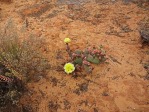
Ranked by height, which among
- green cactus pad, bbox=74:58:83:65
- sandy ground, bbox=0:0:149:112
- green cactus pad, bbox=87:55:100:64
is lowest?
sandy ground, bbox=0:0:149:112

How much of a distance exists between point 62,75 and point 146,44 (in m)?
1.60

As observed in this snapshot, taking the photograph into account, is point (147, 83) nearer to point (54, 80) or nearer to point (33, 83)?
point (54, 80)

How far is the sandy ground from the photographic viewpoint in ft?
10.8

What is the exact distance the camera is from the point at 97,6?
5.44 metres

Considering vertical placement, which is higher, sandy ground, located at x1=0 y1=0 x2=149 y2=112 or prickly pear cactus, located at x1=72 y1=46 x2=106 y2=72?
prickly pear cactus, located at x1=72 y1=46 x2=106 y2=72

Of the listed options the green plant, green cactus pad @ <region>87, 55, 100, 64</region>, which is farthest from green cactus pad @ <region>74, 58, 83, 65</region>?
green cactus pad @ <region>87, 55, 100, 64</region>

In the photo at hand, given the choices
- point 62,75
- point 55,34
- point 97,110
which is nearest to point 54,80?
point 62,75

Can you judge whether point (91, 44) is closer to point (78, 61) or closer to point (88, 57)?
point (88, 57)

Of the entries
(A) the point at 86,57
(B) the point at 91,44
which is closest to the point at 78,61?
(A) the point at 86,57

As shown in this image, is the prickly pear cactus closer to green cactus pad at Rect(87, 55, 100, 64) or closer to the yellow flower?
green cactus pad at Rect(87, 55, 100, 64)

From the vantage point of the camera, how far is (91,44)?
4.26 meters

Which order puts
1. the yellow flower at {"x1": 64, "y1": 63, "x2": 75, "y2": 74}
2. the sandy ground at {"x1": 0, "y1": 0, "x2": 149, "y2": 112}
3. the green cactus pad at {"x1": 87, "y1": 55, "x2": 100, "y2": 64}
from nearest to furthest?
the sandy ground at {"x1": 0, "y1": 0, "x2": 149, "y2": 112}
the yellow flower at {"x1": 64, "y1": 63, "x2": 75, "y2": 74}
the green cactus pad at {"x1": 87, "y1": 55, "x2": 100, "y2": 64}

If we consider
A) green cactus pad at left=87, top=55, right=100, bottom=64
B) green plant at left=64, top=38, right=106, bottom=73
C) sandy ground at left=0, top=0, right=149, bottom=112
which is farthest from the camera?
green cactus pad at left=87, top=55, right=100, bottom=64

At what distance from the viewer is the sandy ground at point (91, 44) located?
10.8 ft
